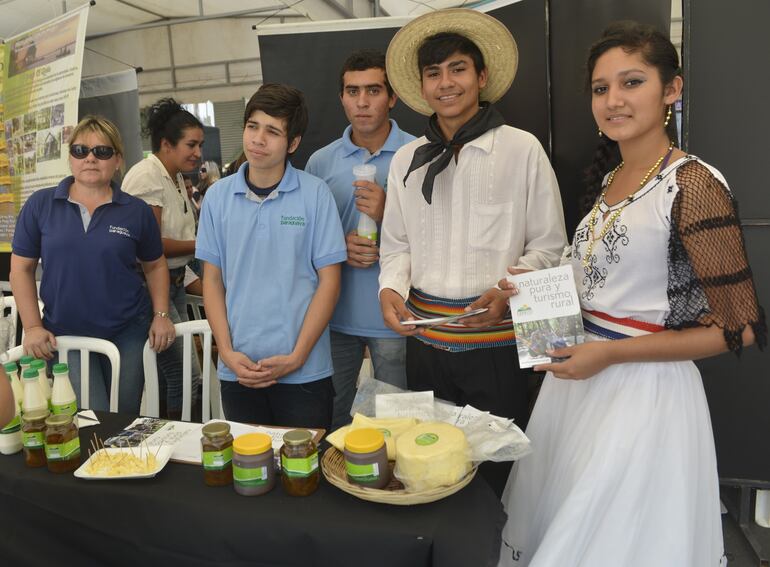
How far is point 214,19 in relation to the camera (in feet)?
25.6

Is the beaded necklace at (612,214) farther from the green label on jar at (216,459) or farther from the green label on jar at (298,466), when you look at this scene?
the green label on jar at (216,459)

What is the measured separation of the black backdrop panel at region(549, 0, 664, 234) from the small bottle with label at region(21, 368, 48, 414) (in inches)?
80.3

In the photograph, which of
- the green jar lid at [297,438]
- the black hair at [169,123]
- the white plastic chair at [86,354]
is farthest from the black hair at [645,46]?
the black hair at [169,123]

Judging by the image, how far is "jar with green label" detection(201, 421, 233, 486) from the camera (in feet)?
3.97

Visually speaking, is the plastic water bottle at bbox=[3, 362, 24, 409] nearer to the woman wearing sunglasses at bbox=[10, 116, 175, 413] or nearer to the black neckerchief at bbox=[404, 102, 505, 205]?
the woman wearing sunglasses at bbox=[10, 116, 175, 413]

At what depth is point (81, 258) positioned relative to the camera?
2.22m

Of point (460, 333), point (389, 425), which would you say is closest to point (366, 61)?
point (460, 333)

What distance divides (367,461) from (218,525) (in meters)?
0.32

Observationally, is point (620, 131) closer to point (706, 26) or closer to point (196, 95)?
point (706, 26)

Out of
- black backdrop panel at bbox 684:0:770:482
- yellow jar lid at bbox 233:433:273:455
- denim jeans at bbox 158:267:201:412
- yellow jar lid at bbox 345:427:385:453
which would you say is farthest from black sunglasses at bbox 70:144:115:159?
black backdrop panel at bbox 684:0:770:482

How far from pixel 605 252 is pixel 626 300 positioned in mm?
121

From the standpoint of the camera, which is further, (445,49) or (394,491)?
(445,49)

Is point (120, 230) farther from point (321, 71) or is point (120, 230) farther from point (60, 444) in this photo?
point (321, 71)

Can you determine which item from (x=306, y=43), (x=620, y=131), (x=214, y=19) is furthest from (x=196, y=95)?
(x=620, y=131)
